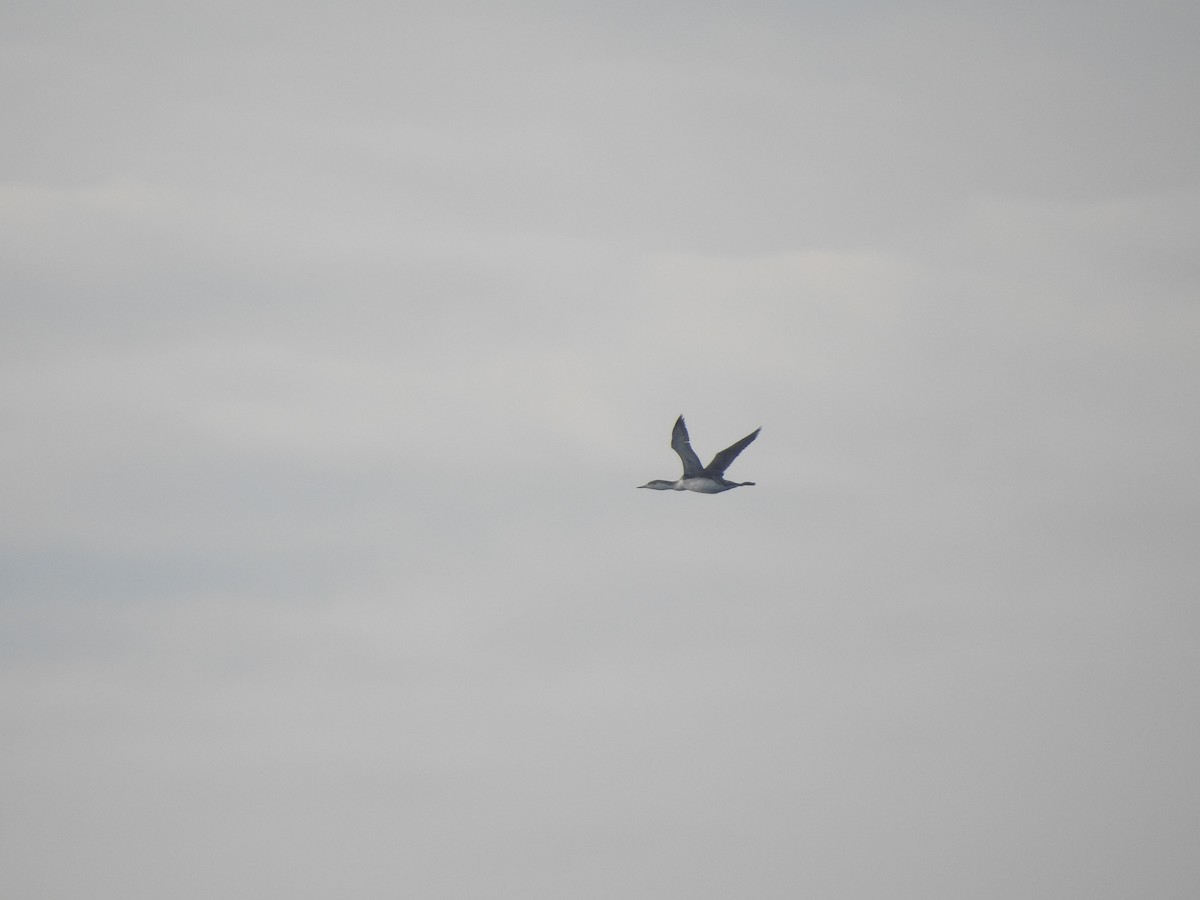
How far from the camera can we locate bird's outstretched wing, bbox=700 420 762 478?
6365 cm

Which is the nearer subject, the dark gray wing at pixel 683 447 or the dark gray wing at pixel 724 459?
the dark gray wing at pixel 724 459

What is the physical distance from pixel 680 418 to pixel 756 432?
20.3 feet

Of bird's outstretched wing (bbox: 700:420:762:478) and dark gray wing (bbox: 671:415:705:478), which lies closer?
bird's outstretched wing (bbox: 700:420:762:478)

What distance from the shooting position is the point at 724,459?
65.8 metres

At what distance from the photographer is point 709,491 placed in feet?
225

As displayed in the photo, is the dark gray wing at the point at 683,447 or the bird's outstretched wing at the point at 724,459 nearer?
the bird's outstretched wing at the point at 724,459

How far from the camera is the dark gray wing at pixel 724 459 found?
209ft

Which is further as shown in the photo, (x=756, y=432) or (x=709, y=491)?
(x=709, y=491)

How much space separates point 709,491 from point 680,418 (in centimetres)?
449

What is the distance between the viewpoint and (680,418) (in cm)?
6619

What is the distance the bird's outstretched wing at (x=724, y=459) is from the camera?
63653 mm

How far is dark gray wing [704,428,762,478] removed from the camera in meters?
63.7

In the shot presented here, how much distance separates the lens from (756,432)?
60781mm

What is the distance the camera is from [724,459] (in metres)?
65.8
